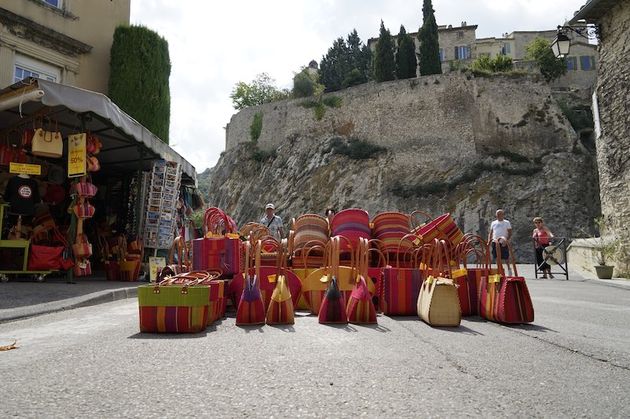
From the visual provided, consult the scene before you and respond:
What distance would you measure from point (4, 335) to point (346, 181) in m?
32.5

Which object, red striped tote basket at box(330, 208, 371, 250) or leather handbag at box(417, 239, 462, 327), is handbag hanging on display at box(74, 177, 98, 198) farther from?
leather handbag at box(417, 239, 462, 327)

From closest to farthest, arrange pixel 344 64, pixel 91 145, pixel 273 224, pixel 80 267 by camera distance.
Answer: pixel 80 267 < pixel 91 145 < pixel 273 224 < pixel 344 64

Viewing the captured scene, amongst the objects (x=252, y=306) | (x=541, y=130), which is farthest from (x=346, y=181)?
(x=252, y=306)

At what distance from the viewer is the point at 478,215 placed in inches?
1214

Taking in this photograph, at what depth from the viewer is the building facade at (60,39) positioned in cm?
1221

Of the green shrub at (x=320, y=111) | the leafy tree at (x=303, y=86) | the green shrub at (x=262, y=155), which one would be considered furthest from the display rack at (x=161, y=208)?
the leafy tree at (x=303, y=86)

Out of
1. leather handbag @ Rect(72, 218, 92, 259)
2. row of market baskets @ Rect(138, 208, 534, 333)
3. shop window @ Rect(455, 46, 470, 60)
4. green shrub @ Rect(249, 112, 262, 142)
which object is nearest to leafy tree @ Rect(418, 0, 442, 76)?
shop window @ Rect(455, 46, 470, 60)

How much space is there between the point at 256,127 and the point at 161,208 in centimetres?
3366

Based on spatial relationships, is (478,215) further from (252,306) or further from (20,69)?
(252,306)

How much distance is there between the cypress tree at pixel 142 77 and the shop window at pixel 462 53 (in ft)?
137

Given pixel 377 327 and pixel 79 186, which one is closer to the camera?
pixel 377 327

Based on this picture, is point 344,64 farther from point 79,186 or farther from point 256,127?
point 79,186

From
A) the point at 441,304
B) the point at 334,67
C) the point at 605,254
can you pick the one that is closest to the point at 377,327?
the point at 441,304

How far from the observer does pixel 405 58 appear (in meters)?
41.3
